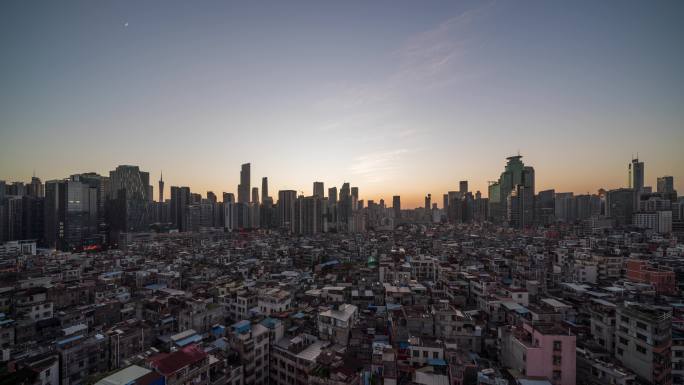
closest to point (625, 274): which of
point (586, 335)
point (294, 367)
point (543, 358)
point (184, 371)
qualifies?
point (586, 335)

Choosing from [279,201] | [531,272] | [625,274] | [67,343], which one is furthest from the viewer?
[279,201]

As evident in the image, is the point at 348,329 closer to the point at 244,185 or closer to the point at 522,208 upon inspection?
the point at 522,208

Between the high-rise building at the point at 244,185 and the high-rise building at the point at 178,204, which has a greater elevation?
the high-rise building at the point at 244,185

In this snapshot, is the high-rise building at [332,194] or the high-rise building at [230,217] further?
the high-rise building at [332,194]

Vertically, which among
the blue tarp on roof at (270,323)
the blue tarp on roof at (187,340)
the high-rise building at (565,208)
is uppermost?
the high-rise building at (565,208)

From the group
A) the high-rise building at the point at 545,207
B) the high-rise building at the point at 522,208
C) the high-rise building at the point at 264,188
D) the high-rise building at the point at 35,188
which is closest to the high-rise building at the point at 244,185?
the high-rise building at the point at 264,188

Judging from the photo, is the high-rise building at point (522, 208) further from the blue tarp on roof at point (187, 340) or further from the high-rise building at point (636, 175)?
the blue tarp on roof at point (187, 340)

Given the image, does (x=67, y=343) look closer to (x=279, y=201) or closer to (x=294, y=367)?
(x=294, y=367)

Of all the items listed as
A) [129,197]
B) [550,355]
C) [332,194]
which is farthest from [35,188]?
[550,355]

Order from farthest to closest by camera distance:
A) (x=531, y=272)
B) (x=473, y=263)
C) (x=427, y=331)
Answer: (x=473, y=263), (x=531, y=272), (x=427, y=331)
